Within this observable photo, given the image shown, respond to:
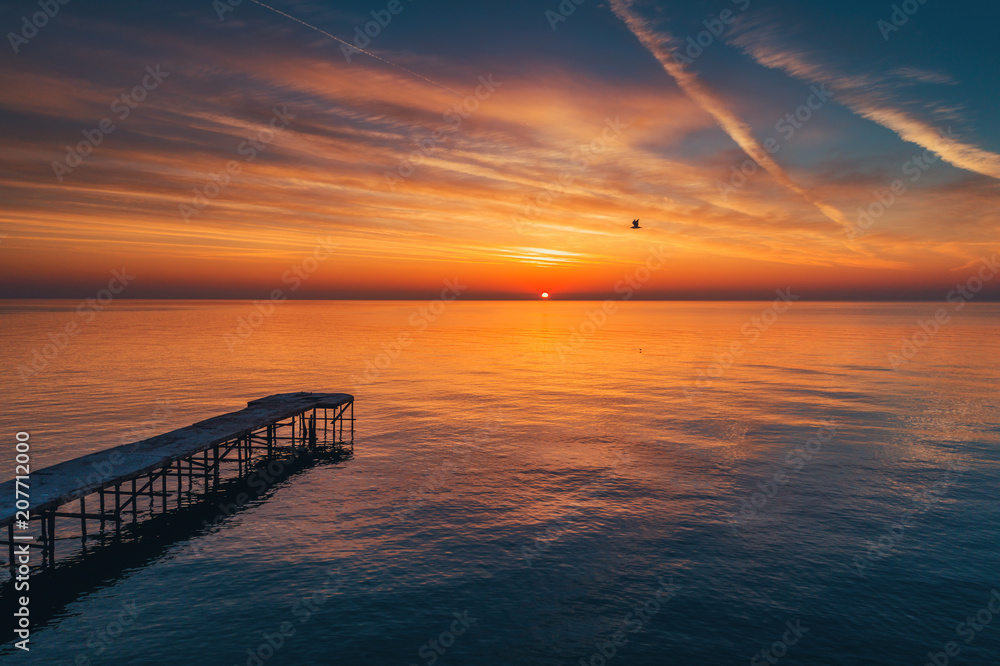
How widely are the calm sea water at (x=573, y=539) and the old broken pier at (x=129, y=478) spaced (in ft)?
15.5

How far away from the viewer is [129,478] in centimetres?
3341

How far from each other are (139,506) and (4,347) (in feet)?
431

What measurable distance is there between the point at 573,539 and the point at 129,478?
2765cm

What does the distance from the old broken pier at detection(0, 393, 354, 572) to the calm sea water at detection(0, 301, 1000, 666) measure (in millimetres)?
4731

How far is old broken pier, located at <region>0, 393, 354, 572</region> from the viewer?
97.2ft

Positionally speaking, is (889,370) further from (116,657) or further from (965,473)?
(116,657)

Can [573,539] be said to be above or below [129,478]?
below

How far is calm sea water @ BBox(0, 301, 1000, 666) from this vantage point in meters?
24.2

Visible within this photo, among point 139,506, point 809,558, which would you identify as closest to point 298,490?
point 139,506

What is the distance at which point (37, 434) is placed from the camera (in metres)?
53.8

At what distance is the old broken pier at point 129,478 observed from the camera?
1166 inches

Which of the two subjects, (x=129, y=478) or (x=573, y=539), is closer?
(x=129, y=478)

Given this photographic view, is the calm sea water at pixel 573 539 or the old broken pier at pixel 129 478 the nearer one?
the calm sea water at pixel 573 539

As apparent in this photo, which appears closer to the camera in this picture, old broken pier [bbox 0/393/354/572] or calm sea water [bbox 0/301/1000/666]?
calm sea water [bbox 0/301/1000/666]
